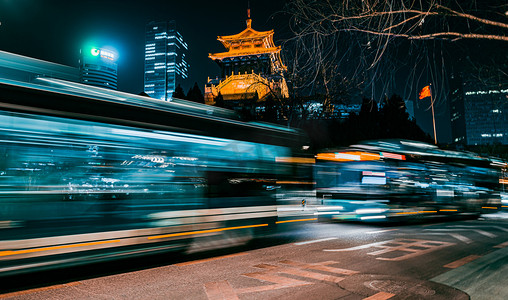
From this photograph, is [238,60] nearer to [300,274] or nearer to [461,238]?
[461,238]

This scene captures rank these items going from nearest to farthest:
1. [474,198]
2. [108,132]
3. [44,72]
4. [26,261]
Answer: [26,261]
[108,132]
[44,72]
[474,198]

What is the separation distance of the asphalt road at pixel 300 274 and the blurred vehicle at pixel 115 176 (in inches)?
16.6

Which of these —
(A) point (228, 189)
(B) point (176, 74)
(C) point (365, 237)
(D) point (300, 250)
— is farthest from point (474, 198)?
(B) point (176, 74)

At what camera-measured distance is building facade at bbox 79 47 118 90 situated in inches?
4764

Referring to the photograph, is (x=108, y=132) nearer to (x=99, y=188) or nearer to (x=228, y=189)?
(x=99, y=188)

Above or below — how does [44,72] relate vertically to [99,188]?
above

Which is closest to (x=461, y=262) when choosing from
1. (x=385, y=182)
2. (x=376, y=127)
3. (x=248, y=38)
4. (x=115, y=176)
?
(x=385, y=182)

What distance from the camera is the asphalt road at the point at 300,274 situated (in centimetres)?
429

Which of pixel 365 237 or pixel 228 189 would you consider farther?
pixel 365 237

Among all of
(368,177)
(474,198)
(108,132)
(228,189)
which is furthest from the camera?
(474,198)

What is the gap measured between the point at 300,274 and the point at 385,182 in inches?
251

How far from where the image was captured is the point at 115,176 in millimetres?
5191

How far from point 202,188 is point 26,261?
9.46 ft

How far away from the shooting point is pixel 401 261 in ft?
19.8
